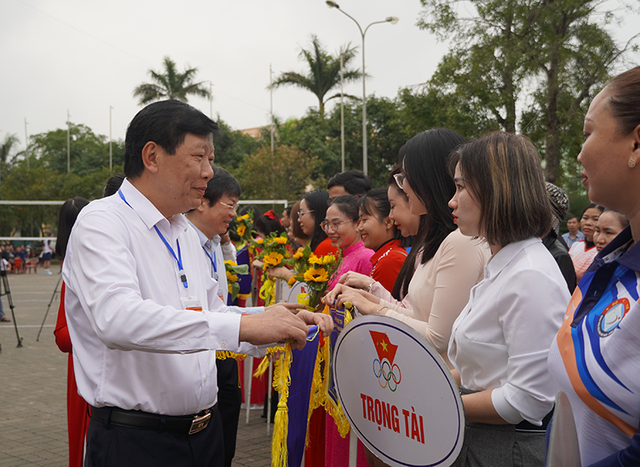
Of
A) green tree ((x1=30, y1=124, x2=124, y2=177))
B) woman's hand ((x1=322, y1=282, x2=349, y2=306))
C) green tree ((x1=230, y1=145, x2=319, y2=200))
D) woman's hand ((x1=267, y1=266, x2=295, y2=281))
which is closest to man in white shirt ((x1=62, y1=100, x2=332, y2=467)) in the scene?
woman's hand ((x1=322, y1=282, x2=349, y2=306))

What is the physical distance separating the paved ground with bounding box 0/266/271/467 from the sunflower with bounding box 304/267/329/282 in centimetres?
238

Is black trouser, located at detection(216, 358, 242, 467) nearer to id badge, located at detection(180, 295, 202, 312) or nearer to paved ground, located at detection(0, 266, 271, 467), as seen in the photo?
paved ground, located at detection(0, 266, 271, 467)

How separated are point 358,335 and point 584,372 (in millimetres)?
1032

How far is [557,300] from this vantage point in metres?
1.92

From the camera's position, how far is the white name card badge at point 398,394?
188cm

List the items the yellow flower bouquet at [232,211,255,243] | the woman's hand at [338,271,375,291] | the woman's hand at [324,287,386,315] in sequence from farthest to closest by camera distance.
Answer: the yellow flower bouquet at [232,211,255,243], the woman's hand at [338,271,375,291], the woman's hand at [324,287,386,315]

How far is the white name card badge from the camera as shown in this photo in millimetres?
1881

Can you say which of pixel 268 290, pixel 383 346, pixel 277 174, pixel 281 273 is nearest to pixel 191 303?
pixel 383 346

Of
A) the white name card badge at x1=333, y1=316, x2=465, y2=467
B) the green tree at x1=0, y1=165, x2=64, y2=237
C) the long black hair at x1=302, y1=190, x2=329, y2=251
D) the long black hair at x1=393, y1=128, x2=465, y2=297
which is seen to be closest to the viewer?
the white name card badge at x1=333, y1=316, x2=465, y2=467

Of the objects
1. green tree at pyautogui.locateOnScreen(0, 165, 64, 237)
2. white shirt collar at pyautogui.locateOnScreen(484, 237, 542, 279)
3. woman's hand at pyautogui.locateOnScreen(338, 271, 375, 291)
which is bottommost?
woman's hand at pyautogui.locateOnScreen(338, 271, 375, 291)

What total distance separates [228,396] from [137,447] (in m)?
1.67

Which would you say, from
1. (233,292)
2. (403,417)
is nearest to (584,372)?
(403,417)

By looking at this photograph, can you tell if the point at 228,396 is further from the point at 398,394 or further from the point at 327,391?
the point at 398,394

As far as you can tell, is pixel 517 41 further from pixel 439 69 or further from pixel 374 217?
pixel 374 217
